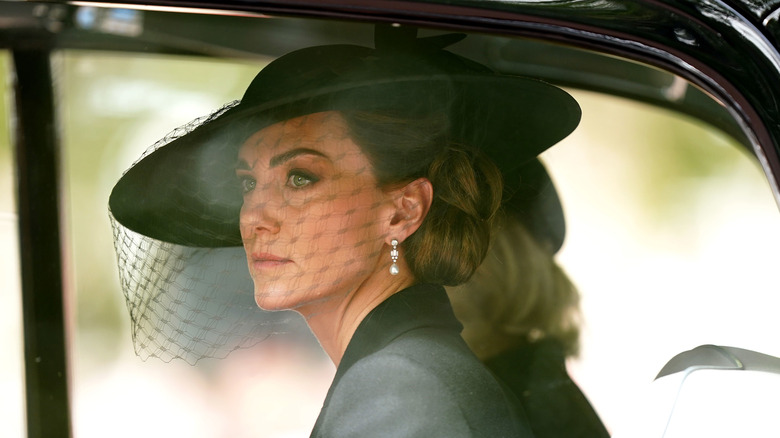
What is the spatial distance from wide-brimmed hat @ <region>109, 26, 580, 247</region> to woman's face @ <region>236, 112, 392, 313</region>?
0.11 feet

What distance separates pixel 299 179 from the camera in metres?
1.34

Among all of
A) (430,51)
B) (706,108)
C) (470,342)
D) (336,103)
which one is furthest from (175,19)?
(706,108)

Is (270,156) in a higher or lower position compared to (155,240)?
Result: higher

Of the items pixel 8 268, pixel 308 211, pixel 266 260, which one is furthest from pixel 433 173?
pixel 8 268

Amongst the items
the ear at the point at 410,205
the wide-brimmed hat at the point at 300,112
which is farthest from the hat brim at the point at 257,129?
the ear at the point at 410,205

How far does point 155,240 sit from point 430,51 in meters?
0.61

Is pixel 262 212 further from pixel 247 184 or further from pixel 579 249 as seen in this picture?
pixel 579 249

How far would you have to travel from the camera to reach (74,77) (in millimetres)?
1354

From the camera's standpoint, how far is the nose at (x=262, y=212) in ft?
4.37

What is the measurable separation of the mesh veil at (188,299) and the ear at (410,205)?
240mm

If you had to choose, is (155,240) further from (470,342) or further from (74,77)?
(470,342)

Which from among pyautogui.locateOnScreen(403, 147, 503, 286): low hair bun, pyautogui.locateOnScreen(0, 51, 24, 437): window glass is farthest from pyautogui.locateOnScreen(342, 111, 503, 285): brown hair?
pyautogui.locateOnScreen(0, 51, 24, 437): window glass

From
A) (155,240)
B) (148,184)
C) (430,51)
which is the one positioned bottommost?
(155,240)

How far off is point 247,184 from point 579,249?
24.1 inches
